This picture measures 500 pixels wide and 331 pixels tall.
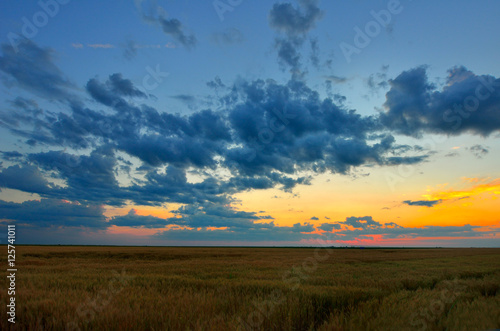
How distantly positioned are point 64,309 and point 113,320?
1369 millimetres

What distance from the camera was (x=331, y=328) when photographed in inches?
168

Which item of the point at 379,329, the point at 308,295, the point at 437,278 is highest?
the point at 379,329

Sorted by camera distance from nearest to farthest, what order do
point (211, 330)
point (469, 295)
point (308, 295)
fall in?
point (211, 330) → point (308, 295) → point (469, 295)

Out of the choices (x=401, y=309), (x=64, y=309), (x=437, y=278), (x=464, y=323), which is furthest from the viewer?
(x=437, y=278)

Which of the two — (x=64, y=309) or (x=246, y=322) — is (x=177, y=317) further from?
(x=64, y=309)

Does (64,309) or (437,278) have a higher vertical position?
(64,309)

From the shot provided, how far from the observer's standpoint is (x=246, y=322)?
4859mm

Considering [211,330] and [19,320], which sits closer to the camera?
[211,330]

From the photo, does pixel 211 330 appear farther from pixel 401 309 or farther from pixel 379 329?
pixel 401 309

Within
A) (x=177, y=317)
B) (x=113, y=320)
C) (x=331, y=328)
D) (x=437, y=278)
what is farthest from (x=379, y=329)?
(x=437, y=278)

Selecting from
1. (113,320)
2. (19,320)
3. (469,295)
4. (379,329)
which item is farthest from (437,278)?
(19,320)

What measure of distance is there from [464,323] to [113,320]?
5.94m

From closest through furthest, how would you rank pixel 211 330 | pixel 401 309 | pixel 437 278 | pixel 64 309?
pixel 211 330, pixel 64 309, pixel 401 309, pixel 437 278

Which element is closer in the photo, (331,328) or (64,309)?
(331,328)
